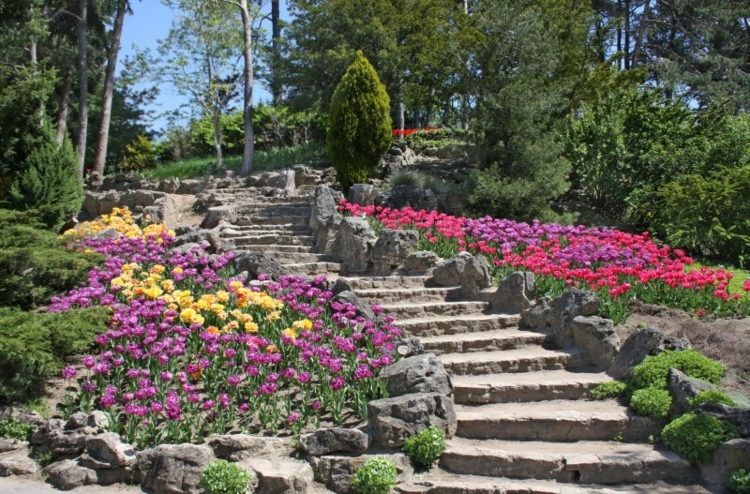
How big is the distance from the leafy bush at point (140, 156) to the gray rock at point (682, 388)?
22618mm

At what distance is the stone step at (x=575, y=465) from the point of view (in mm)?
5938

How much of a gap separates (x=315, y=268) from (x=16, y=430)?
16.7ft

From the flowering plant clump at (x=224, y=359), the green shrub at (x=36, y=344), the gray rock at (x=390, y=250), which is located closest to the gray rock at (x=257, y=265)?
the flowering plant clump at (x=224, y=359)

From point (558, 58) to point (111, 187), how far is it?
518 inches

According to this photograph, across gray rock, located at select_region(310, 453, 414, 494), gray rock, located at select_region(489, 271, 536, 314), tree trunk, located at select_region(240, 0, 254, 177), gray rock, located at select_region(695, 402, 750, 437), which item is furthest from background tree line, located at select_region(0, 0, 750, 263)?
gray rock, located at select_region(310, 453, 414, 494)

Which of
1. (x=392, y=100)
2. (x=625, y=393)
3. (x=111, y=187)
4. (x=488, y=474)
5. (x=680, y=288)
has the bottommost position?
(x=488, y=474)

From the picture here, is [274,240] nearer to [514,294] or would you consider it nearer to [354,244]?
[354,244]

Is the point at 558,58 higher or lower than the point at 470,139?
higher

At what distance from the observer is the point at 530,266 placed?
31.7 feet

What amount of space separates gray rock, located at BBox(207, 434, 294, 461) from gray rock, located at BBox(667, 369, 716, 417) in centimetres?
370

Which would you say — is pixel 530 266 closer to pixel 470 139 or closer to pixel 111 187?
pixel 470 139

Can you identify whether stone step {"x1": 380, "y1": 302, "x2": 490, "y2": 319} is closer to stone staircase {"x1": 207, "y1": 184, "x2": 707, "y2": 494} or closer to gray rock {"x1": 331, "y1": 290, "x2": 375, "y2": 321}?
stone staircase {"x1": 207, "y1": 184, "x2": 707, "y2": 494}

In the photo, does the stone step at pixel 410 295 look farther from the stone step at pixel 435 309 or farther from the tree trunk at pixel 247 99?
the tree trunk at pixel 247 99

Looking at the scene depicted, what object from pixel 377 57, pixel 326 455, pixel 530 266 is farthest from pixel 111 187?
pixel 326 455
